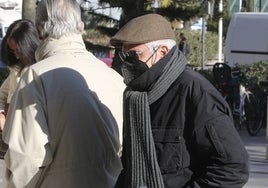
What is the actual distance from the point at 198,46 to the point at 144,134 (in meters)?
33.3

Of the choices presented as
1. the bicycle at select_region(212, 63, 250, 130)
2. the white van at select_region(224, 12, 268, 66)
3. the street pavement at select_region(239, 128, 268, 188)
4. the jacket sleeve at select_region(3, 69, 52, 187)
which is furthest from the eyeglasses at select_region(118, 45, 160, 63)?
the white van at select_region(224, 12, 268, 66)

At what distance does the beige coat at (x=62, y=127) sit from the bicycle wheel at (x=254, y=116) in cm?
1016

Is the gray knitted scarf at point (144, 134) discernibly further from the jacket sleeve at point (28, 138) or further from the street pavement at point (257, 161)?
the street pavement at point (257, 161)

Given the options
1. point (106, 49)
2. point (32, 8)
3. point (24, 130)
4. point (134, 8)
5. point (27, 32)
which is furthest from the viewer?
point (106, 49)

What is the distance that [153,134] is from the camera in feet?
9.09

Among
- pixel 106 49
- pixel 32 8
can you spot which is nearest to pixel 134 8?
pixel 106 49

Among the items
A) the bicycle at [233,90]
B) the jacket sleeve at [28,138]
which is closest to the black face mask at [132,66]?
the jacket sleeve at [28,138]

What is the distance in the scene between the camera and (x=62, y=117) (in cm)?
311

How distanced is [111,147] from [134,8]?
13091 millimetres

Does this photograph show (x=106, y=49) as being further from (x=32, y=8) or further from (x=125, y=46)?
(x=125, y=46)

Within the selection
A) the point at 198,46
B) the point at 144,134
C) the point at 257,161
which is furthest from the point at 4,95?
the point at 198,46

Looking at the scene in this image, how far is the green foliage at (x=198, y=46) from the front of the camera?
33.9m

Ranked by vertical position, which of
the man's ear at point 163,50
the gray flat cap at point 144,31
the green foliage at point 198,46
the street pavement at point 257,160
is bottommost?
the green foliage at point 198,46

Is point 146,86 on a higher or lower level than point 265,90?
higher
